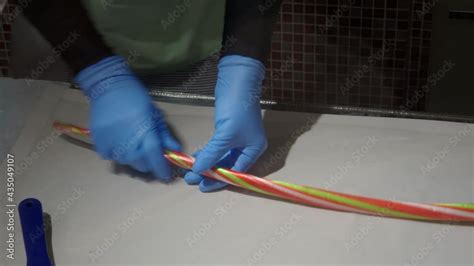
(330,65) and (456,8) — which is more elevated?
(456,8)

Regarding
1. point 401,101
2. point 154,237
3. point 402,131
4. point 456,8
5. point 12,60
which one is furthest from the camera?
point 401,101

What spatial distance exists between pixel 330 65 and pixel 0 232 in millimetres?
952

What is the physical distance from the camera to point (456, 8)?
4.55 ft

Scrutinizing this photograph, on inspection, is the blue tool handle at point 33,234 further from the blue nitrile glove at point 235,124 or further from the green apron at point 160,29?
the green apron at point 160,29

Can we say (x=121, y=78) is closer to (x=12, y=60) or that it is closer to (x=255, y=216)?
(x=255, y=216)

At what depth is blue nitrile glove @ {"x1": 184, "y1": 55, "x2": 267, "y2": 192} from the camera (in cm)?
88

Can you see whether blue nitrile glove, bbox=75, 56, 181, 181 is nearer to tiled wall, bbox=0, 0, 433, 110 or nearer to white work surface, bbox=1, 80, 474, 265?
white work surface, bbox=1, 80, 474, 265

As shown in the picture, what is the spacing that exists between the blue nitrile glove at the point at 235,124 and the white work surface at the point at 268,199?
1.3 inches

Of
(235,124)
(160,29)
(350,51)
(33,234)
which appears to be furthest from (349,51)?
(33,234)

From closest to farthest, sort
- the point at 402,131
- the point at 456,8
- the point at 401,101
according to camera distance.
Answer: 1. the point at 402,131
2. the point at 456,8
3. the point at 401,101

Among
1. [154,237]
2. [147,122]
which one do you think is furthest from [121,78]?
[154,237]

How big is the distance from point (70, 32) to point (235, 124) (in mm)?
247

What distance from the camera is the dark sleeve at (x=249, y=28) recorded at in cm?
92

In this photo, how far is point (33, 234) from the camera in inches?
30.7
